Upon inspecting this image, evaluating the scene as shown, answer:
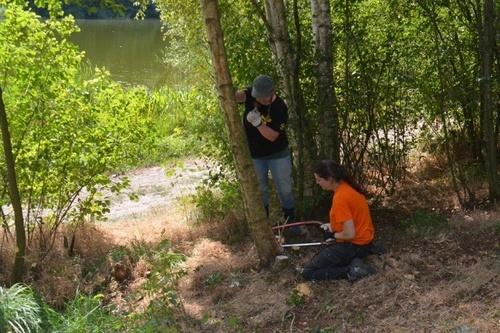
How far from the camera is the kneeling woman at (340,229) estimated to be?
458 cm

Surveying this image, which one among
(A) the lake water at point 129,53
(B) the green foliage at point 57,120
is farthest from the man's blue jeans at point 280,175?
(A) the lake water at point 129,53

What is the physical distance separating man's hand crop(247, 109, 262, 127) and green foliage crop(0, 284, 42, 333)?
227 centimetres

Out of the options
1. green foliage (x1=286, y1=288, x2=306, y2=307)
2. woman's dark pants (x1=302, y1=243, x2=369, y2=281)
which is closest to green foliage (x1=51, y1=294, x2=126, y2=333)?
green foliage (x1=286, y1=288, x2=306, y2=307)

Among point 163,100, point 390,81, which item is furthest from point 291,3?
point 163,100

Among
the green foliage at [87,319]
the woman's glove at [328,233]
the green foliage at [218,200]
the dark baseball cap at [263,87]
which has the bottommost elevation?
the green foliage at [87,319]

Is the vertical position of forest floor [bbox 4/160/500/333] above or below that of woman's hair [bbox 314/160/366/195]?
below

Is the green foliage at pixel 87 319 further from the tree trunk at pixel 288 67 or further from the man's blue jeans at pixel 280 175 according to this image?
the tree trunk at pixel 288 67

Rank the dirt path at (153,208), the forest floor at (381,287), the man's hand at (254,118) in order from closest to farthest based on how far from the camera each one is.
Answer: the forest floor at (381,287), the man's hand at (254,118), the dirt path at (153,208)

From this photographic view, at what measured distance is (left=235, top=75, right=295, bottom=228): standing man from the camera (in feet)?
16.9

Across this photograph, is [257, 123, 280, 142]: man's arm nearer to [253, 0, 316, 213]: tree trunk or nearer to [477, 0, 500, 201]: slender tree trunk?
[253, 0, 316, 213]: tree trunk

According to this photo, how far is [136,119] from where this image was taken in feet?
20.4

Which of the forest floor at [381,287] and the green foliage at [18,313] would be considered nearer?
A: the forest floor at [381,287]

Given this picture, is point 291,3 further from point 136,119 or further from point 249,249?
point 249,249

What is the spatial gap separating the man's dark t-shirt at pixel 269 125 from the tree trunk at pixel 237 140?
0.67 metres
